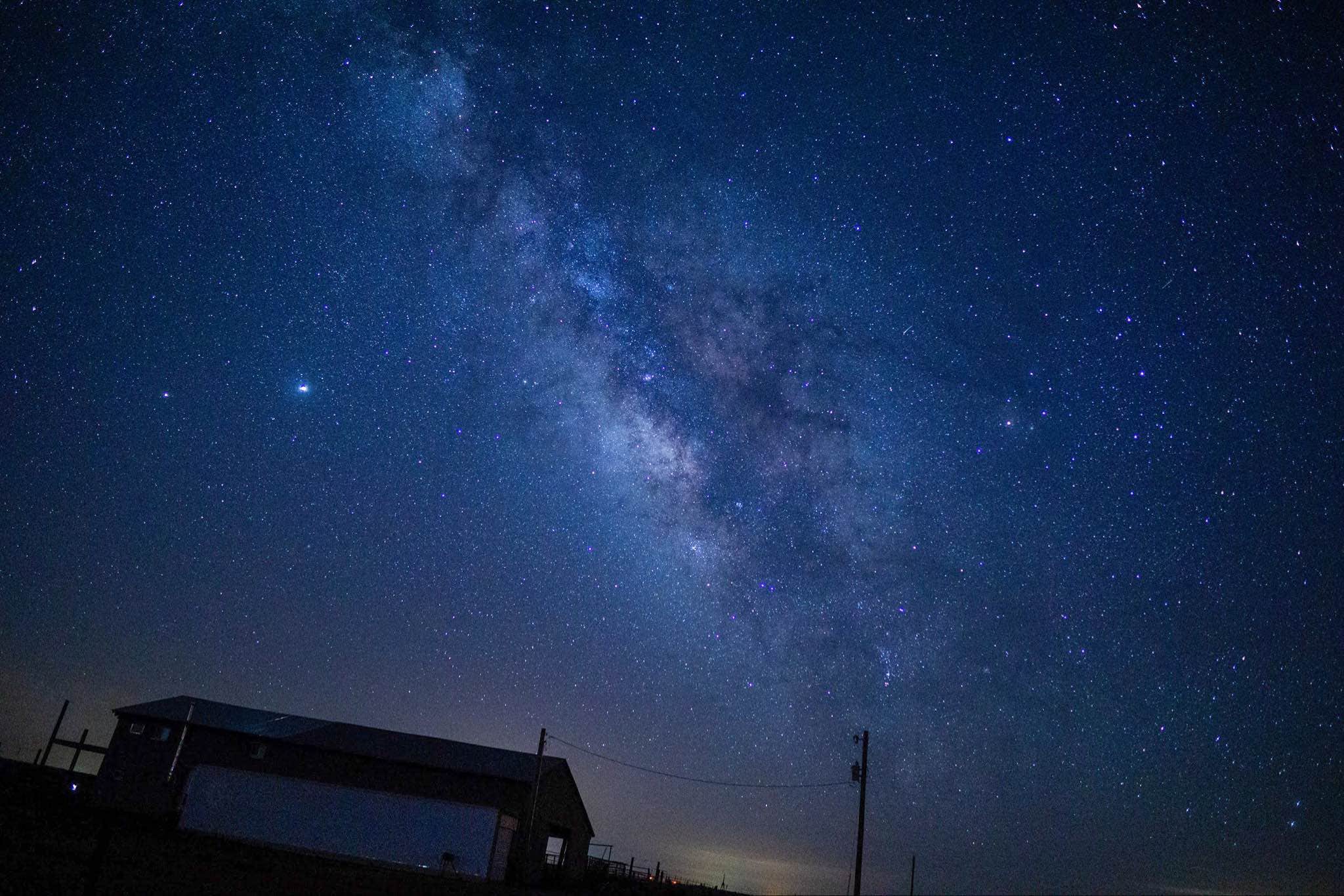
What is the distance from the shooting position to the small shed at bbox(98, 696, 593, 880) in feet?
86.1

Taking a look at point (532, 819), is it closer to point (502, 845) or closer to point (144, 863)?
point (502, 845)

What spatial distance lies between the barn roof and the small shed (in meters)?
0.08

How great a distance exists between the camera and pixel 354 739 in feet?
95.9

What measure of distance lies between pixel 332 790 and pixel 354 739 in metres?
2.39

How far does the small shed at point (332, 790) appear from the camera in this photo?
2623 centimetres

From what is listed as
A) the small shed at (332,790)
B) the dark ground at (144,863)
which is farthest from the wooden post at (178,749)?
the dark ground at (144,863)

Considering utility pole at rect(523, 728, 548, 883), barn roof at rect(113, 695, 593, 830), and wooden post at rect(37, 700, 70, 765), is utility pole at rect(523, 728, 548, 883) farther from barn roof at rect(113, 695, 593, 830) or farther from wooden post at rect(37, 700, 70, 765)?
wooden post at rect(37, 700, 70, 765)

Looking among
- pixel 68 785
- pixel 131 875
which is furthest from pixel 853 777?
pixel 68 785

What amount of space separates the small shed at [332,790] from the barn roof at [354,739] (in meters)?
0.08

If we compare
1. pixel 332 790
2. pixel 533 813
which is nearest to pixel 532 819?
pixel 533 813

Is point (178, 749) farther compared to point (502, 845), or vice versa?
point (178, 749)

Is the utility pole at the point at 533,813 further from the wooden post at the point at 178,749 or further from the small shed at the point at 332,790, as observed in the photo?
the wooden post at the point at 178,749

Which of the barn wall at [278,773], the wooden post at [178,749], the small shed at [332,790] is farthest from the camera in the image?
the wooden post at [178,749]

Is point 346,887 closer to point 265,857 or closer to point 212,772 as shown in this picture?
point 265,857
